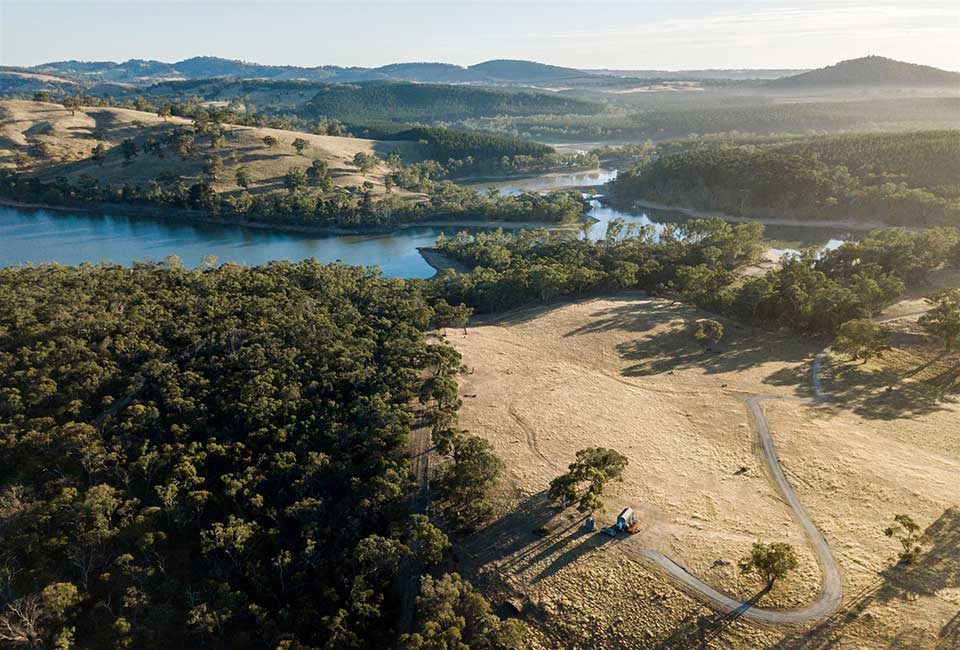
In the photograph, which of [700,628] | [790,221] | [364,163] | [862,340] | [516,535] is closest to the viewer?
[700,628]

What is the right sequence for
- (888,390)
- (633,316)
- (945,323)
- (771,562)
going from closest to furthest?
(771,562) < (888,390) < (945,323) < (633,316)

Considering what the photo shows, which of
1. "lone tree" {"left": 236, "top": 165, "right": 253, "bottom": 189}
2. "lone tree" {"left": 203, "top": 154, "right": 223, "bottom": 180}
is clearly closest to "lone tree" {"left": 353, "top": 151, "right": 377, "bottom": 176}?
"lone tree" {"left": 236, "top": 165, "right": 253, "bottom": 189}

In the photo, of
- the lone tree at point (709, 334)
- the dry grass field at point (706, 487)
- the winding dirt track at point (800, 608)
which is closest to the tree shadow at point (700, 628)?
the dry grass field at point (706, 487)

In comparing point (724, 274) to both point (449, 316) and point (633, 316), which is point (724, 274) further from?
point (449, 316)

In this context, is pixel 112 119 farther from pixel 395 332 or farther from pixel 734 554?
pixel 734 554

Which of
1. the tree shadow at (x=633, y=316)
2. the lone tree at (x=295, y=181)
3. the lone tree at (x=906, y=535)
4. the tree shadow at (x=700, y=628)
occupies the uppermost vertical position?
the lone tree at (x=295, y=181)

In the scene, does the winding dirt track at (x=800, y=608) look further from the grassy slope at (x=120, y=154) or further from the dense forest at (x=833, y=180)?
the grassy slope at (x=120, y=154)

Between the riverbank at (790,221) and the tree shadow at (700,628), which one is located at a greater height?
the riverbank at (790,221)

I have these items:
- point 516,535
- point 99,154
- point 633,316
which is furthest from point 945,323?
point 99,154
